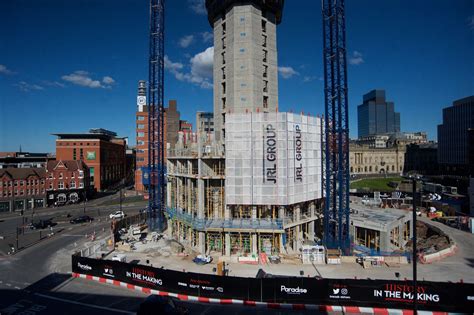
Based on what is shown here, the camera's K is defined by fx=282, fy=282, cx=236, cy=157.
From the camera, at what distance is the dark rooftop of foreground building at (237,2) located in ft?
155

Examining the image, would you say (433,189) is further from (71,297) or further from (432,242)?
(71,297)

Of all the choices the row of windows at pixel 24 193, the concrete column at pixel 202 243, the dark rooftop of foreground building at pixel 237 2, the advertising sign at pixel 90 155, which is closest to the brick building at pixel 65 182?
the row of windows at pixel 24 193

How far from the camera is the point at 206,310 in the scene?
21.5m

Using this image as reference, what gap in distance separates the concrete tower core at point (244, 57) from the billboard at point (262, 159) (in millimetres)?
8210

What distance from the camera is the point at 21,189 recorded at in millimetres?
70188

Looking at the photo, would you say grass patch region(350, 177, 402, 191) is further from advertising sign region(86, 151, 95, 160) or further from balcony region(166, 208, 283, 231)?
advertising sign region(86, 151, 95, 160)

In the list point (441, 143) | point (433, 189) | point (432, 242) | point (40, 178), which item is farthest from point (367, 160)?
point (40, 178)

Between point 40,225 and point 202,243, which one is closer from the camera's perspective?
point 202,243

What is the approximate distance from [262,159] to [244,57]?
19779 millimetres

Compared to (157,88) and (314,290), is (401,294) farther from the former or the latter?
(157,88)

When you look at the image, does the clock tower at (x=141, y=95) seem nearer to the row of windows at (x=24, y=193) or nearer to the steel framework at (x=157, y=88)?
the row of windows at (x=24, y=193)

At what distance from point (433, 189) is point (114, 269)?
Answer: 9057 cm

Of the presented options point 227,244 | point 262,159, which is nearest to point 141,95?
point 262,159

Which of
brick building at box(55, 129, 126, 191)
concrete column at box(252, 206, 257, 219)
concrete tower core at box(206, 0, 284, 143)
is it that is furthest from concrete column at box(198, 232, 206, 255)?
brick building at box(55, 129, 126, 191)
